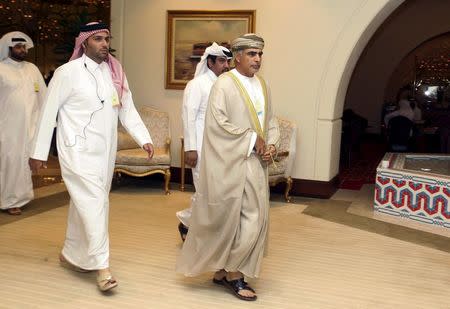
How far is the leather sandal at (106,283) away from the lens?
371 cm

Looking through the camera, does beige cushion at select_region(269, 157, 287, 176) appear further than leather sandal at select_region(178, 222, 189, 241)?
Yes

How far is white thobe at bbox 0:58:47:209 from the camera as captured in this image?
5770 millimetres

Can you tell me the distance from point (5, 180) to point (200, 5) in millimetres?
3268

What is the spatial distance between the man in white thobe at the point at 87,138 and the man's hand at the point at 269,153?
1.06m

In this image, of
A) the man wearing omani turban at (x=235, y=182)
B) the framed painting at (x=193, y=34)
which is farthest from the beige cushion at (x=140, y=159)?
the man wearing omani turban at (x=235, y=182)

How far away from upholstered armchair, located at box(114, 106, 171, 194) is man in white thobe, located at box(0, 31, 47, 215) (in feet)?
4.75

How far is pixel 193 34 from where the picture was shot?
749 centimetres

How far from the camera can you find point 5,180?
5820 millimetres

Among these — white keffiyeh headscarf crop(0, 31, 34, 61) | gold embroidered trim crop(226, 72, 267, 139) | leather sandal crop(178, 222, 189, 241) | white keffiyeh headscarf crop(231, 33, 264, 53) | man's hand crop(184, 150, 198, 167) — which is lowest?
leather sandal crop(178, 222, 189, 241)

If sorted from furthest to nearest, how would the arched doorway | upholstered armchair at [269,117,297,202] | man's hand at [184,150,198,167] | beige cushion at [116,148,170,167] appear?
the arched doorway → beige cushion at [116,148,170,167] → upholstered armchair at [269,117,297,202] → man's hand at [184,150,198,167]

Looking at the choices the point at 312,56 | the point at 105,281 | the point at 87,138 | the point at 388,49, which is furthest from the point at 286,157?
the point at 388,49

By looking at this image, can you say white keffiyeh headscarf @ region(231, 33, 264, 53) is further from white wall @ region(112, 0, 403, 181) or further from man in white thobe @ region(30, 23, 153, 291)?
white wall @ region(112, 0, 403, 181)

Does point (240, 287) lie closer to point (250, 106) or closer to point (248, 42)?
point (250, 106)

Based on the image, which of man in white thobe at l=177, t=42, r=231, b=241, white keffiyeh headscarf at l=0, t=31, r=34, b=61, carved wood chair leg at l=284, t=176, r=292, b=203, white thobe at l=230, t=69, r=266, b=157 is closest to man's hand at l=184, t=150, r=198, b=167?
man in white thobe at l=177, t=42, r=231, b=241
